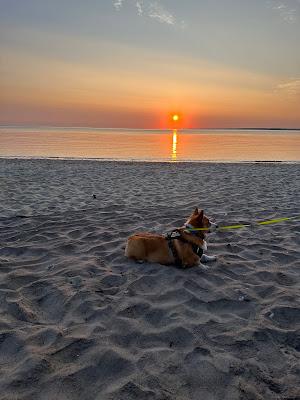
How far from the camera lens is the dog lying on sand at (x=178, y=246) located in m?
5.50

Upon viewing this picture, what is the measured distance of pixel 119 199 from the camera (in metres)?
11.0

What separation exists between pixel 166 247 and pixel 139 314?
60.1 inches

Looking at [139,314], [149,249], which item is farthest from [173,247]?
[139,314]

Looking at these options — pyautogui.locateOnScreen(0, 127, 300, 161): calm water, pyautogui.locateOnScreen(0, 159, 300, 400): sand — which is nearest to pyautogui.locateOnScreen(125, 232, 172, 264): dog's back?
pyautogui.locateOnScreen(0, 159, 300, 400): sand

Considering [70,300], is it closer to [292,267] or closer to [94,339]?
[94,339]

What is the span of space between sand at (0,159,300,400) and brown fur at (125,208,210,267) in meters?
0.15

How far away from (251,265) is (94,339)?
308 cm

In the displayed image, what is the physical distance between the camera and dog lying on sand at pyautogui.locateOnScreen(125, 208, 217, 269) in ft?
18.0

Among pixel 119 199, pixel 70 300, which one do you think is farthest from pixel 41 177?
pixel 70 300

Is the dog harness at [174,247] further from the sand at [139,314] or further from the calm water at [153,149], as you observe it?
the calm water at [153,149]

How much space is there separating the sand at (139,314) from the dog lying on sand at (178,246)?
160mm

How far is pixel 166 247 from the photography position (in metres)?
5.61

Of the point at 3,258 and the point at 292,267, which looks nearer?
the point at 292,267

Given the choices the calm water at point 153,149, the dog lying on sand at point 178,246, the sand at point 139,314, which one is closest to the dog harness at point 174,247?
the dog lying on sand at point 178,246
